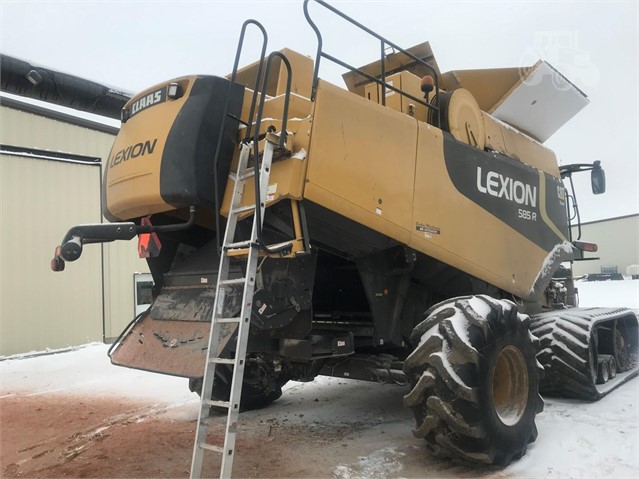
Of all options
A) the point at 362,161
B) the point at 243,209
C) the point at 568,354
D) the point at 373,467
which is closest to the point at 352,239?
the point at 362,161

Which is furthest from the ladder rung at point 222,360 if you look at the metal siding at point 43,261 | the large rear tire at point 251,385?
the metal siding at point 43,261

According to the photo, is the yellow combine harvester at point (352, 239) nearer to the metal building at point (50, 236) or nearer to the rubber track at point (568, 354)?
the rubber track at point (568, 354)

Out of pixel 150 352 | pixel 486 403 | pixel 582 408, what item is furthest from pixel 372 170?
pixel 582 408

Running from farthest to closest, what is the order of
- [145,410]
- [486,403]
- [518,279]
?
[145,410], [518,279], [486,403]

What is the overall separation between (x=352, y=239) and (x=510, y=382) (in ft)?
5.50

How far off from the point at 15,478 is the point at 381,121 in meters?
3.69

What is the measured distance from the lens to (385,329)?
4.41 m

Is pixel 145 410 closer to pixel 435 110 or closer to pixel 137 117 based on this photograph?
pixel 137 117

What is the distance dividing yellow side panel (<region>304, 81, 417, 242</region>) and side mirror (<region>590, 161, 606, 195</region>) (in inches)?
142

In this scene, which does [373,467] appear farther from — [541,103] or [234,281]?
[541,103]

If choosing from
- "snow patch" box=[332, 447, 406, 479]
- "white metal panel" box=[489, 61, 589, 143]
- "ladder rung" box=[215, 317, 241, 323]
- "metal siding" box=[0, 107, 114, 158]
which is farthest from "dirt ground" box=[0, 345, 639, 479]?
"metal siding" box=[0, 107, 114, 158]

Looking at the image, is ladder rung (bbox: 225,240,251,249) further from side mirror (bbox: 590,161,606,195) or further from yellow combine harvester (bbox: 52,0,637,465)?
side mirror (bbox: 590,161,606,195)

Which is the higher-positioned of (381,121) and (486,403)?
(381,121)

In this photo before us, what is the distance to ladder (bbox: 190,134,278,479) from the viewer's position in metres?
→ 3.00
